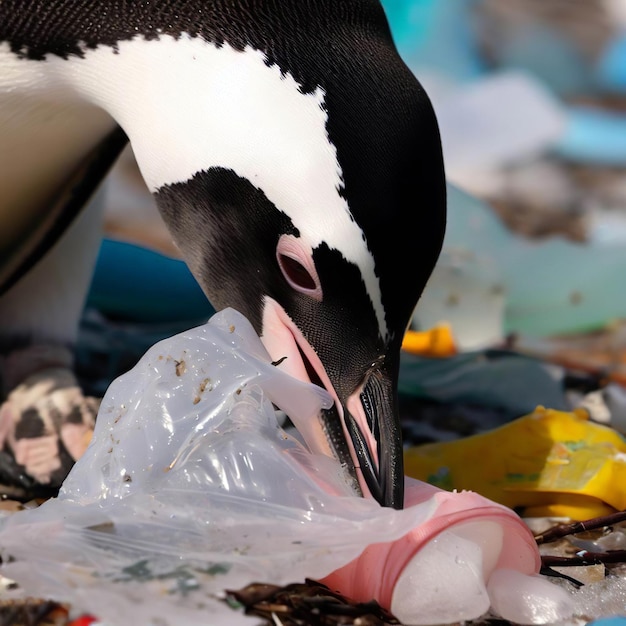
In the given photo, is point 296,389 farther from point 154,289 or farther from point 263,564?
point 154,289

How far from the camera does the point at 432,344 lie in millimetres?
2055

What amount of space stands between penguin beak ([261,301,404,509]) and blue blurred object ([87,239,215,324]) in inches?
39.1

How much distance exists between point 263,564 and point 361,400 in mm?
272

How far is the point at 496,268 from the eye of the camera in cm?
242

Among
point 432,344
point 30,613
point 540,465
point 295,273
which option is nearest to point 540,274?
point 432,344

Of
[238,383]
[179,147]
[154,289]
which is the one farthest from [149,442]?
[154,289]

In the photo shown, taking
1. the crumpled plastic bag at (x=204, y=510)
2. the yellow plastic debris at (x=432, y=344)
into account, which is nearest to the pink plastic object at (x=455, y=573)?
the crumpled plastic bag at (x=204, y=510)

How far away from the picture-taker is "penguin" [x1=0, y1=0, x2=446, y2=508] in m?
1.11

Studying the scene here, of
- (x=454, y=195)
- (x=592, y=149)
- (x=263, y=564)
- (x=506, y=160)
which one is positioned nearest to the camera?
(x=263, y=564)

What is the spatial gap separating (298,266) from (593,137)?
287 centimetres

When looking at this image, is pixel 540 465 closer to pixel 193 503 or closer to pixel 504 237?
pixel 193 503

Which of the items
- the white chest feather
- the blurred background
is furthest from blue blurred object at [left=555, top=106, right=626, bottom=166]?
the white chest feather

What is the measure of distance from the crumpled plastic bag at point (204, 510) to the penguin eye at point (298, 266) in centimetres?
8

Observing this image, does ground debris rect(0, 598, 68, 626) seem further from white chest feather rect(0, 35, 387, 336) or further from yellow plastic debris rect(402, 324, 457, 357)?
yellow plastic debris rect(402, 324, 457, 357)
